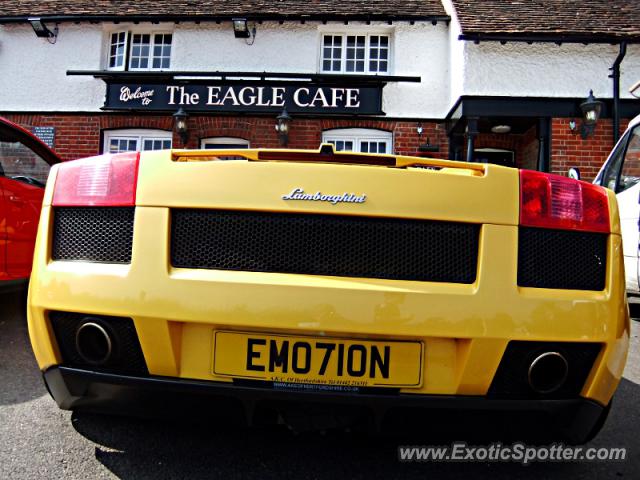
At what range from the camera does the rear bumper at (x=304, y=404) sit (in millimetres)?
1299

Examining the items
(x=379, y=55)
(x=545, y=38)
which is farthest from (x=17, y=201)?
(x=545, y=38)

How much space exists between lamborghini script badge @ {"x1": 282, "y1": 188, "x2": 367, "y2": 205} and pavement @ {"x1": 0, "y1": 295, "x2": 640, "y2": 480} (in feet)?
3.21

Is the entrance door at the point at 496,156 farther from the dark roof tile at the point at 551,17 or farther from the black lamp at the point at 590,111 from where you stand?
the dark roof tile at the point at 551,17

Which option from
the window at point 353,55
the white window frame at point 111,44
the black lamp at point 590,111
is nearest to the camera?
the black lamp at point 590,111

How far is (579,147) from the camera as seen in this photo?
7434 millimetres

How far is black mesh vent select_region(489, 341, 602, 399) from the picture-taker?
1330mm

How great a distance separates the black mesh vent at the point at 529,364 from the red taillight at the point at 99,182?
1318 mm

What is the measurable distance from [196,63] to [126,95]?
1508mm

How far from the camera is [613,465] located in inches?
66.8

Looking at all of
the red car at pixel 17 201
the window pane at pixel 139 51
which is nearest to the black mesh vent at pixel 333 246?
the red car at pixel 17 201

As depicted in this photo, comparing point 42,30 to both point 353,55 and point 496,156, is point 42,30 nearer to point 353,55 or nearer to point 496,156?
point 353,55

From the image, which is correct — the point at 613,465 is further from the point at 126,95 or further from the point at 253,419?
the point at 126,95

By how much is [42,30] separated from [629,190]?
10.2 m

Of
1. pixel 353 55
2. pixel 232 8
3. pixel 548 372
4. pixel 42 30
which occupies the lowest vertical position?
pixel 548 372
